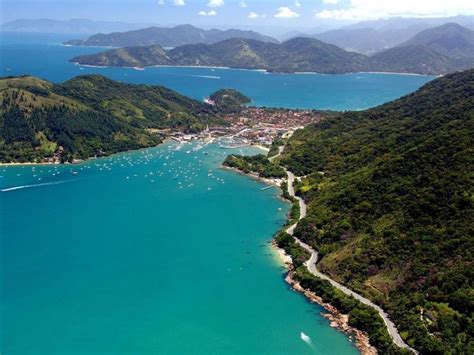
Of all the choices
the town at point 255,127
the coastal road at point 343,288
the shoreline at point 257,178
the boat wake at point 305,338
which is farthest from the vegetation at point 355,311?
the town at point 255,127

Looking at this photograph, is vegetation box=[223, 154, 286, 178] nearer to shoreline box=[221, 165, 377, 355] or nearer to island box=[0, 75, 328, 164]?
island box=[0, 75, 328, 164]

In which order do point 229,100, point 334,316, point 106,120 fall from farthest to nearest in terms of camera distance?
point 229,100
point 106,120
point 334,316

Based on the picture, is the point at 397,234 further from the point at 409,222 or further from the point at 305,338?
the point at 305,338

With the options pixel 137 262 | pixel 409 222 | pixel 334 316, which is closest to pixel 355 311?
pixel 334 316

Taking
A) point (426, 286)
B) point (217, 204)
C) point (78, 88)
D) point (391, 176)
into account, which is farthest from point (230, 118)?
point (426, 286)

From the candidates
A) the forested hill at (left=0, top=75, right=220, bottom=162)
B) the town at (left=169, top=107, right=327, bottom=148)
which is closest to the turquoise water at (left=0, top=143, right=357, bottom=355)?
→ the forested hill at (left=0, top=75, right=220, bottom=162)
